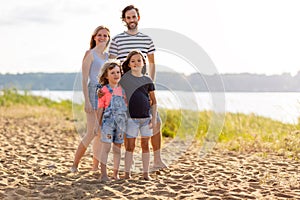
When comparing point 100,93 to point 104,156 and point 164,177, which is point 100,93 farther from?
point 164,177

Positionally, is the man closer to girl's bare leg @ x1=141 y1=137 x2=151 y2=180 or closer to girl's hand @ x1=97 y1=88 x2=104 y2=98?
girl's hand @ x1=97 y1=88 x2=104 y2=98

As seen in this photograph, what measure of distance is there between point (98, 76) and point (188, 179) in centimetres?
152

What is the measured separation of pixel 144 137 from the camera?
185 inches

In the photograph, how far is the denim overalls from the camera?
454 centimetres

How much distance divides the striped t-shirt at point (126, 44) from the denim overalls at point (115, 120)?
574 millimetres

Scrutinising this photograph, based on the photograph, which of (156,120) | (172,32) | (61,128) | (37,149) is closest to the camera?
(156,120)

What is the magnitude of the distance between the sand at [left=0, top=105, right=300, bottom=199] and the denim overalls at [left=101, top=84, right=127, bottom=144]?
0.49 metres

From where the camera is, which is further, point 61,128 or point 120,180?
point 61,128

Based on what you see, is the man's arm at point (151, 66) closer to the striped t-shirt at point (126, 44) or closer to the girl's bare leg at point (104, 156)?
the striped t-shirt at point (126, 44)

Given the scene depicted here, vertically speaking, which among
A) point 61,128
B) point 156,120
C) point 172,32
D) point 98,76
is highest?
point 172,32

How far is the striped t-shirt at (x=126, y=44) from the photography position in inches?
194

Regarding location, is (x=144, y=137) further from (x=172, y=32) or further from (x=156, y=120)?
(x=172, y=32)

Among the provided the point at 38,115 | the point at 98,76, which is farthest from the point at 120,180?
the point at 38,115

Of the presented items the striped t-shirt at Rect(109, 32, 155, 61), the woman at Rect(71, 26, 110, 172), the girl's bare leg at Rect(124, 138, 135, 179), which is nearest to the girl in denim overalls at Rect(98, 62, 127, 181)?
the girl's bare leg at Rect(124, 138, 135, 179)
